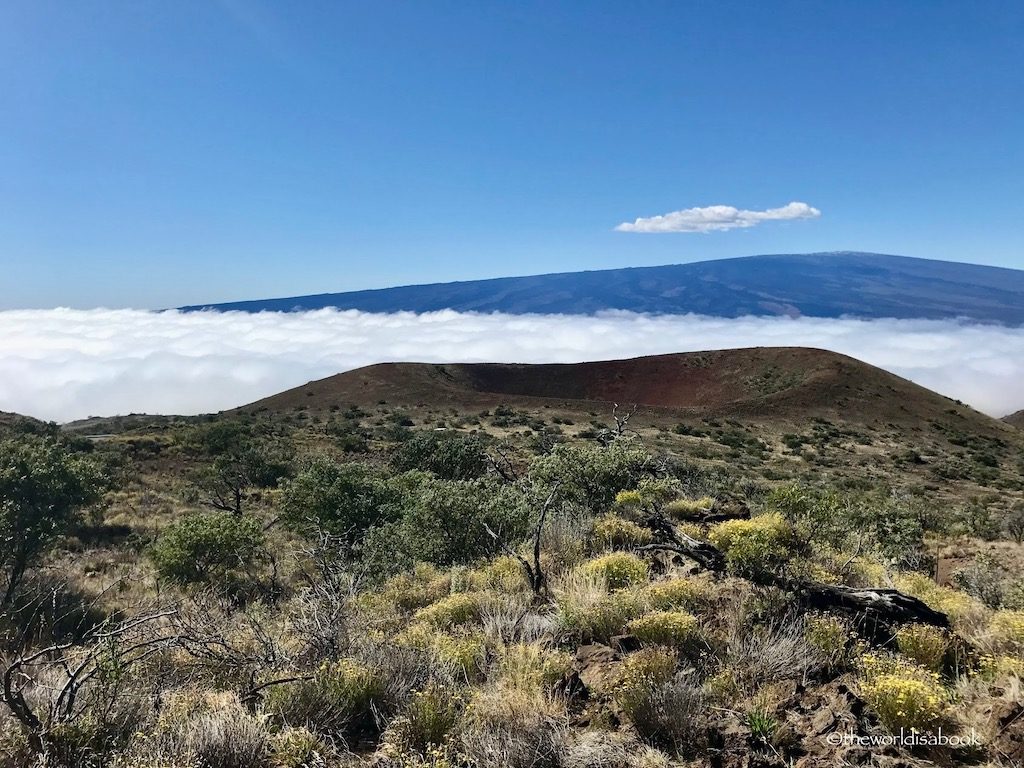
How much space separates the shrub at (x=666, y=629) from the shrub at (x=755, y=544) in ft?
5.19

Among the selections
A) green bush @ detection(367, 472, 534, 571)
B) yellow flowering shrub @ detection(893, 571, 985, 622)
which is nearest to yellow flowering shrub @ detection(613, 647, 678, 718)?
yellow flowering shrub @ detection(893, 571, 985, 622)

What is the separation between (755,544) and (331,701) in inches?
170

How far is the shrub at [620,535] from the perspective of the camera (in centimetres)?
735

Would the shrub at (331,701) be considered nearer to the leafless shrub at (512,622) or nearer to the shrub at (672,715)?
the leafless shrub at (512,622)

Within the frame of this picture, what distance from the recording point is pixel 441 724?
3.47 metres

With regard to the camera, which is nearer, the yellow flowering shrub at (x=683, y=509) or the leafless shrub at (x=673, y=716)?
the leafless shrub at (x=673, y=716)

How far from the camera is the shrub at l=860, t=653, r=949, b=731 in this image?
3148mm

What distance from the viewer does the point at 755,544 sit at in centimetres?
580

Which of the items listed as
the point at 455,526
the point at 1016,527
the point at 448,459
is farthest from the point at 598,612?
the point at 448,459

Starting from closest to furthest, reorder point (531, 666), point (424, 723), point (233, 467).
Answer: point (424, 723) < point (531, 666) < point (233, 467)

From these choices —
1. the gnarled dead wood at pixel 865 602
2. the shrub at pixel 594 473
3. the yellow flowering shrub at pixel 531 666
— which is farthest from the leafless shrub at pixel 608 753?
the shrub at pixel 594 473

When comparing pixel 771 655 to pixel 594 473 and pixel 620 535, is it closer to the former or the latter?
pixel 620 535

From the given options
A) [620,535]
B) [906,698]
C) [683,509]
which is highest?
[906,698]

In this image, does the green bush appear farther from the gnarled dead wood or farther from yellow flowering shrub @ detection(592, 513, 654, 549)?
the gnarled dead wood
